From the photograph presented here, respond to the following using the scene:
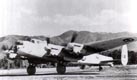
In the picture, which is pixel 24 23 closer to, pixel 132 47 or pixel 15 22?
pixel 15 22

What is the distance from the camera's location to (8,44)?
2.42m

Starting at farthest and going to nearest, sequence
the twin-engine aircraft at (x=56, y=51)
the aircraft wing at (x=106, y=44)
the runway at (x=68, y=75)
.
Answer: the twin-engine aircraft at (x=56, y=51)
the aircraft wing at (x=106, y=44)
the runway at (x=68, y=75)

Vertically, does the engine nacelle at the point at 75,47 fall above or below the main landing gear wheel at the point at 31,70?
above

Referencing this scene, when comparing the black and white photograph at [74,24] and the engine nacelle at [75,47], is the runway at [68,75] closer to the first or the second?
the black and white photograph at [74,24]

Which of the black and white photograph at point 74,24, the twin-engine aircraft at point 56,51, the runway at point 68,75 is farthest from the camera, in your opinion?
the twin-engine aircraft at point 56,51

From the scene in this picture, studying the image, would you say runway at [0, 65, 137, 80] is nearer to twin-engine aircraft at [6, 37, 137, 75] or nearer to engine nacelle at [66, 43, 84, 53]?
twin-engine aircraft at [6, 37, 137, 75]

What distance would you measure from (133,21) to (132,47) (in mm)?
254

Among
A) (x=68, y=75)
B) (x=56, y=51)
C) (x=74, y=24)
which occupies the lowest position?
(x=68, y=75)

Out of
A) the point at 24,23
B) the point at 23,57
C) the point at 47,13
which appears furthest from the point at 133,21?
the point at 23,57

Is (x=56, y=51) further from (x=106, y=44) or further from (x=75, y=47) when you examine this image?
(x=106, y=44)

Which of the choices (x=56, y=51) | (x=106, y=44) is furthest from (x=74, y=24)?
(x=56, y=51)

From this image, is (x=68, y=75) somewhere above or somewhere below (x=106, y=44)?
below

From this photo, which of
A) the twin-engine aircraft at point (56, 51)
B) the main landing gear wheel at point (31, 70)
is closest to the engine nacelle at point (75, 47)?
the twin-engine aircraft at point (56, 51)

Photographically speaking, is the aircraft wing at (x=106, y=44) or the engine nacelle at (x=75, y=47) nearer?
the aircraft wing at (x=106, y=44)
